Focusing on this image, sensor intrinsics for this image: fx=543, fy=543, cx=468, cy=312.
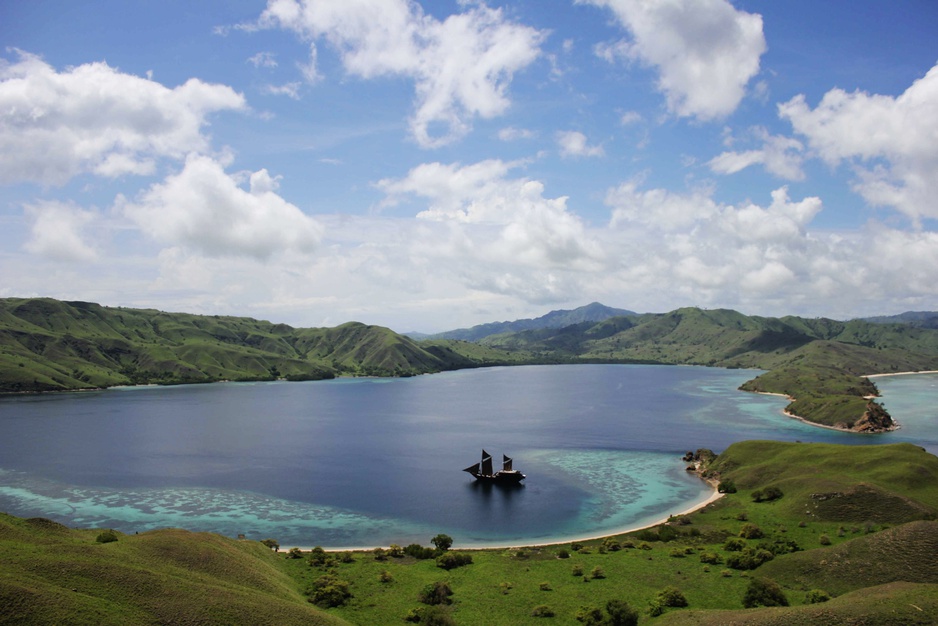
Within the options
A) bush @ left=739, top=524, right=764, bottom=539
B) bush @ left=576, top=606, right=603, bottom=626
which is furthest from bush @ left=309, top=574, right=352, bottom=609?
bush @ left=739, top=524, right=764, bottom=539

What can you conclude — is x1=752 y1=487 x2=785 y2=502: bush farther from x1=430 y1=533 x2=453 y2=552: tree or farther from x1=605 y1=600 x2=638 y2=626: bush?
x1=430 y1=533 x2=453 y2=552: tree

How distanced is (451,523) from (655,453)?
76.8 metres

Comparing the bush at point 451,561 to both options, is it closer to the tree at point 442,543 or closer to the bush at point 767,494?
the tree at point 442,543

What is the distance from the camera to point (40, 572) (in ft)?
133

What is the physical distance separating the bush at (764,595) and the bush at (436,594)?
28.8 m

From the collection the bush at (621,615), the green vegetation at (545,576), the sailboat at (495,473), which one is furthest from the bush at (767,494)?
the bush at (621,615)

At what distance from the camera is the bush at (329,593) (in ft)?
177

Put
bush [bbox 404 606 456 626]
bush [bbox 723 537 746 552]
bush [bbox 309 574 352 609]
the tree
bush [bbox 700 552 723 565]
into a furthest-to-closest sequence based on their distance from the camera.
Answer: the tree
bush [bbox 723 537 746 552]
bush [bbox 700 552 723 565]
bush [bbox 309 574 352 609]
bush [bbox 404 606 456 626]

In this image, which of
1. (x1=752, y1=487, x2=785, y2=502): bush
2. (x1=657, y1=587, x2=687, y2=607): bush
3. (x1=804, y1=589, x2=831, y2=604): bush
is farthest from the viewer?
(x1=752, y1=487, x2=785, y2=502): bush

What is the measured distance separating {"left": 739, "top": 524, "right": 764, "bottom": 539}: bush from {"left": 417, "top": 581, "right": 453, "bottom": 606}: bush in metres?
43.6

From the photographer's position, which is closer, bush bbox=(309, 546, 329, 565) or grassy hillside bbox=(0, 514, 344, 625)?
grassy hillside bbox=(0, 514, 344, 625)

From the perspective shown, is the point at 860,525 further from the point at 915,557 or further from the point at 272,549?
the point at 272,549

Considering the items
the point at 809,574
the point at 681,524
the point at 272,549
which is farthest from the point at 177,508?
the point at 809,574

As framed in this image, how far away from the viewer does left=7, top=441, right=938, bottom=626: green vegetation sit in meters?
40.9
